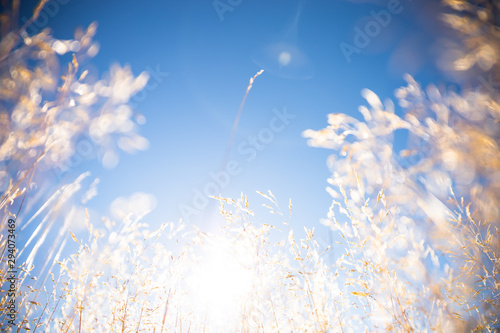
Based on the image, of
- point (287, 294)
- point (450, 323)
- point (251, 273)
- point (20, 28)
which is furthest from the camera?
point (287, 294)

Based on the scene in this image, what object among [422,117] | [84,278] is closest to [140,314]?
[84,278]

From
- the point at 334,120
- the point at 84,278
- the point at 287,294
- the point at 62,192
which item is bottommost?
the point at 84,278

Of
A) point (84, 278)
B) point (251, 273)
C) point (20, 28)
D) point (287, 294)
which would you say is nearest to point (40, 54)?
point (20, 28)

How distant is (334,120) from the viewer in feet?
4.42

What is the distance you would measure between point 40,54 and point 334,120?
1889 millimetres

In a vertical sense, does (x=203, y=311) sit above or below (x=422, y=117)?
below

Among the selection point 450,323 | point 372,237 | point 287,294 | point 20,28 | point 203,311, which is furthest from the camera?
point 203,311

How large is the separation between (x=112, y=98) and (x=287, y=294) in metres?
2.26

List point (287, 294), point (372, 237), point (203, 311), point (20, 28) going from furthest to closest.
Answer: point (203, 311) → point (287, 294) → point (372, 237) → point (20, 28)

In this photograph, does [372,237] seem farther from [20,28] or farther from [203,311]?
[20,28]

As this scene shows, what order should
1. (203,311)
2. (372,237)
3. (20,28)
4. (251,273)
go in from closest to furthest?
1. (20,28)
2. (372,237)
3. (251,273)
4. (203,311)

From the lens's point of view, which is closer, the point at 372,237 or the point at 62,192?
the point at 372,237

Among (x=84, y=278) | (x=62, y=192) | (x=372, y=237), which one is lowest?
(x=84, y=278)

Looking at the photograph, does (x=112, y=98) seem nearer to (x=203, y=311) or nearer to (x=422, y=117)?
(x=422, y=117)
